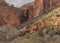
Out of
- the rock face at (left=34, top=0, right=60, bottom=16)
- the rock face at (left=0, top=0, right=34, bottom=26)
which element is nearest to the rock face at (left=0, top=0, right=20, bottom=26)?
the rock face at (left=0, top=0, right=34, bottom=26)

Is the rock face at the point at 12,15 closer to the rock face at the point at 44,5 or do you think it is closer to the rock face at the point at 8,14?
the rock face at the point at 8,14

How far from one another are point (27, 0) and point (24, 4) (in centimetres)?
183

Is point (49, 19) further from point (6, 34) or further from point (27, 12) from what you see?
point (27, 12)

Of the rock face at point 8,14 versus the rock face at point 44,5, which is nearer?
the rock face at point 44,5

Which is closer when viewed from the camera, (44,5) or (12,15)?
(44,5)

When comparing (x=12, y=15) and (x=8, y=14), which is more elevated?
(x=8, y=14)

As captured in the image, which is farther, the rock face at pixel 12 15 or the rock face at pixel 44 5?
the rock face at pixel 12 15

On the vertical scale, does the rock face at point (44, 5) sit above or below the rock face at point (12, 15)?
above

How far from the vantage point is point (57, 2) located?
165 ft

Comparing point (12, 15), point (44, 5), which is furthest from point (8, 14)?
point (44, 5)

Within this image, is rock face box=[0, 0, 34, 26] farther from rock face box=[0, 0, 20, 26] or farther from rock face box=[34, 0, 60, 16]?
rock face box=[34, 0, 60, 16]

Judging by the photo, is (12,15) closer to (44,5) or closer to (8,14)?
(8,14)

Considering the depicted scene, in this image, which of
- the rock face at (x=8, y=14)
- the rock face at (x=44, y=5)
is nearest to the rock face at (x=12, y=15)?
the rock face at (x=8, y=14)

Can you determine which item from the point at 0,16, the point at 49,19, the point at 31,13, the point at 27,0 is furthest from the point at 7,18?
the point at 49,19
